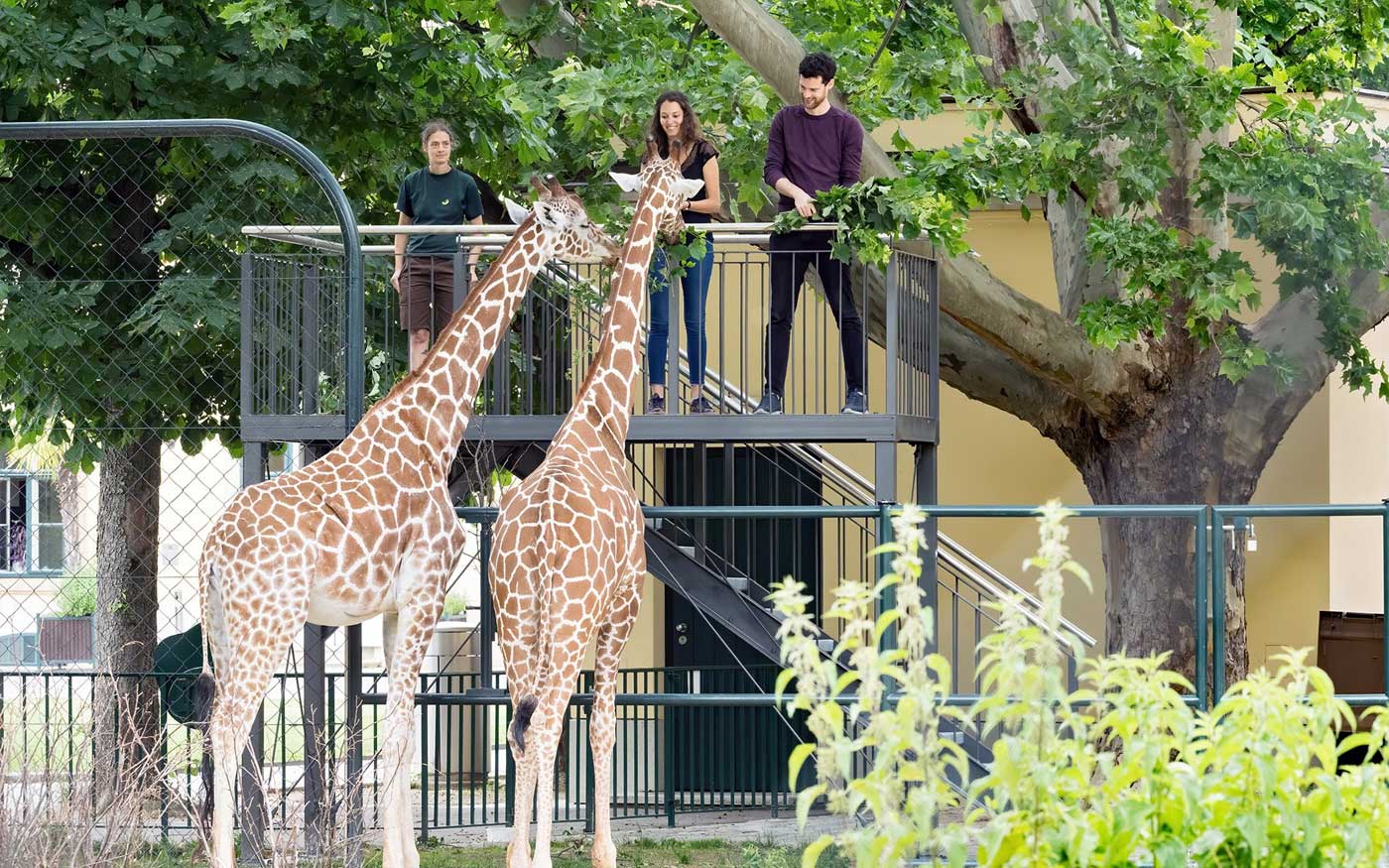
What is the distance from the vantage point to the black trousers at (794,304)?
946 cm

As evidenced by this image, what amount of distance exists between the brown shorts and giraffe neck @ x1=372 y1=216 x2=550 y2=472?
1751 millimetres

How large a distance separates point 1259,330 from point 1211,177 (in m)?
1.99

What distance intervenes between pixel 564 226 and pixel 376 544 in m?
1.83

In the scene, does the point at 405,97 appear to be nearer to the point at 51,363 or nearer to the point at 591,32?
the point at 591,32

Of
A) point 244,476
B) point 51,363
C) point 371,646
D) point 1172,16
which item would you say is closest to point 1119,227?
point 1172,16

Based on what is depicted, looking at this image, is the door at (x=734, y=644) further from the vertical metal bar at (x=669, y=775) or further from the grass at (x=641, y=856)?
the grass at (x=641, y=856)

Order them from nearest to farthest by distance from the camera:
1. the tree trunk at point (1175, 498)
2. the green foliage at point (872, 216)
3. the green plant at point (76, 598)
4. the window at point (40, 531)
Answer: the green foliage at point (872, 216) → the tree trunk at point (1175, 498) → the window at point (40, 531) → the green plant at point (76, 598)

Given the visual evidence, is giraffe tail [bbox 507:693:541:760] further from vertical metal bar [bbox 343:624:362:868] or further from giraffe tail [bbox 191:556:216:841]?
giraffe tail [bbox 191:556:216:841]

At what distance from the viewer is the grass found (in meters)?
8.83

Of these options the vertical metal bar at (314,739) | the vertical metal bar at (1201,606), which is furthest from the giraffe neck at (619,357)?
the vertical metal bar at (1201,606)

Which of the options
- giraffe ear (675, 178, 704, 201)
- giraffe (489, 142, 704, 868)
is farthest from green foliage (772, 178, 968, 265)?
giraffe (489, 142, 704, 868)

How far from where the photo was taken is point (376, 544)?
23.6 feet

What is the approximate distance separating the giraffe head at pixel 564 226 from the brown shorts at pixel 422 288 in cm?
169

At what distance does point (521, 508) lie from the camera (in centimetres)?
709
